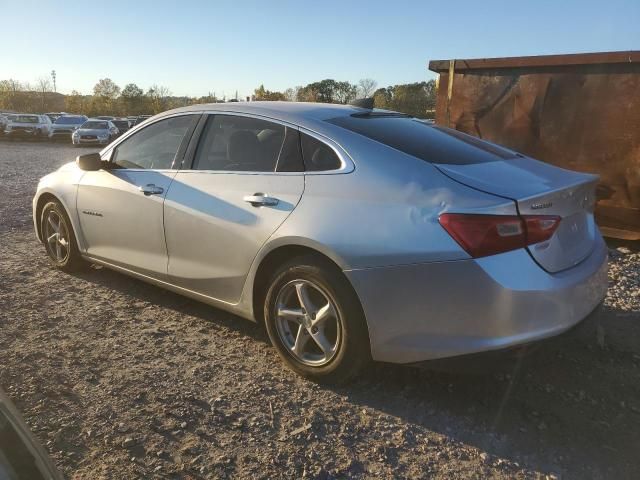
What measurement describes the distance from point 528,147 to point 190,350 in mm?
4771

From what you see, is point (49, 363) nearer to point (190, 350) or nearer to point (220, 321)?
point (190, 350)

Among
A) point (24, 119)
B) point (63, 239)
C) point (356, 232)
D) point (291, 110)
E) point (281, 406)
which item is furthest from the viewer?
point (24, 119)

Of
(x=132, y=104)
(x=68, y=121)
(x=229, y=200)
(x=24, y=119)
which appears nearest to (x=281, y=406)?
(x=229, y=200)

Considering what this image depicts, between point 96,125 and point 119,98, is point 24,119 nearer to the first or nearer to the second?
point 96,125

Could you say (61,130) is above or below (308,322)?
above

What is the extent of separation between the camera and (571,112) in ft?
19.6

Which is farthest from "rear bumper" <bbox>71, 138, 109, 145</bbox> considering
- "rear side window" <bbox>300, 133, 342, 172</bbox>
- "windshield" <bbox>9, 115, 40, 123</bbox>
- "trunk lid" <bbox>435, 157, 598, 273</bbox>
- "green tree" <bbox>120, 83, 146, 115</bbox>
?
"green tree" <bbox>120, 83, 146, 115</bbox>

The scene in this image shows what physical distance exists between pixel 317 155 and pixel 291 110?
54 cm

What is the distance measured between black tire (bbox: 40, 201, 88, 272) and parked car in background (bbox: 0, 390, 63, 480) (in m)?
3.75

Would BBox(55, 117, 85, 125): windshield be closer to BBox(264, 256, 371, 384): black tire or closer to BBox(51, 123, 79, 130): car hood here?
BBox(51, 123, 79, 130): car hood

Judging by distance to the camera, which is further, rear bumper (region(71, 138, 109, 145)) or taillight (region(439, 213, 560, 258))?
rear bumper (region(71, 138, 109, 145))

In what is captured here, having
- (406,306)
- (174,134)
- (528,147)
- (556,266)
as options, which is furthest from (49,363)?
(528,147)

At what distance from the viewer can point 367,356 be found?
9.49 feet

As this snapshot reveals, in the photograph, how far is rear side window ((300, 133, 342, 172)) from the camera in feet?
Answer: 9.88
